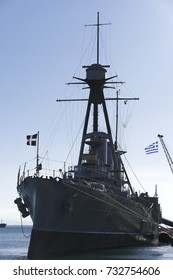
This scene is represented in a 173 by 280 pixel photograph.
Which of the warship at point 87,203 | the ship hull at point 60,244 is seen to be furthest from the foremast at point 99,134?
the ship hull at point 60,244

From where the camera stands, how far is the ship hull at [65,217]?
28.8 metres

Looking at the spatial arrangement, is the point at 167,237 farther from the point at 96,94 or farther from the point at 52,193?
the point at 52,193

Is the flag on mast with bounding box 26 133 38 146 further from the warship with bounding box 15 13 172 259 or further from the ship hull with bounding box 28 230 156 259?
the ship hull with bounding box 28 230 156 259

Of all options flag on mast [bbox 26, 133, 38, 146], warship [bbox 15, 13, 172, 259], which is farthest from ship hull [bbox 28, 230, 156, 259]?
flag on mast [bbox 26, 133, 38, 146]

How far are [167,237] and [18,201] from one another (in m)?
21.0

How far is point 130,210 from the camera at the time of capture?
128 ft

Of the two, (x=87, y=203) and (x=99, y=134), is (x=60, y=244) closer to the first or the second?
(x=87, y=203)

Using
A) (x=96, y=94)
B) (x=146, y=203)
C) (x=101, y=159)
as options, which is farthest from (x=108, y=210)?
(x=146, y=203)

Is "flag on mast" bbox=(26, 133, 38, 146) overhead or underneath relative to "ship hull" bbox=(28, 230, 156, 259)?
overhead

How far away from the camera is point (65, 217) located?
96.5ft

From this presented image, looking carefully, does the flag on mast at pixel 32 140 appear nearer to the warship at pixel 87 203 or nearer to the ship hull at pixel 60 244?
the warship at pixel 87 203

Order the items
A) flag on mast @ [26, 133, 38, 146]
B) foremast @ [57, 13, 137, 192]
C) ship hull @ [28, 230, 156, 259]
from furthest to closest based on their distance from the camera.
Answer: foremast @ [57, 13, 137, 192], flag on mast @ [26, 133, 38, 146], ship hull @ [28, 230, 156, 259]

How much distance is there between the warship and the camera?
28922 millimetres

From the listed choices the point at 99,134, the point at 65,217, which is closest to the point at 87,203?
the point at 65,217
